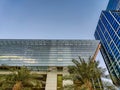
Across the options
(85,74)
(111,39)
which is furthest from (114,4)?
(85,74)

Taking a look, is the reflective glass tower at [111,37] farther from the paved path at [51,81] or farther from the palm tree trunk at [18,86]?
the palm tree trunk at [18,86]

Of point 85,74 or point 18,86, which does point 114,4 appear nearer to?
point 85,74

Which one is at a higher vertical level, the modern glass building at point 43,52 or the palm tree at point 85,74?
the modern glass building at point 43,52

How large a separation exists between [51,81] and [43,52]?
1599 cm

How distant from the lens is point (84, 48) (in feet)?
202

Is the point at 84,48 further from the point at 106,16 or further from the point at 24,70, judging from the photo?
the point at 24,70

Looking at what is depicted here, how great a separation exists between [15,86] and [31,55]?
33.4 meters

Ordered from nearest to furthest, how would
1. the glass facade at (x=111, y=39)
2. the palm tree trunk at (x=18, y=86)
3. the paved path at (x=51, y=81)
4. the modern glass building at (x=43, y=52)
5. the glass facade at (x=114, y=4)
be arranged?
the palm tree trunk at (x=18, y=86), the paved path at (x=51, y=81), the modern glass building at (x=43, y=52), the glass facade at (x=111, y=39), the glass facade at (x=114, y=4)

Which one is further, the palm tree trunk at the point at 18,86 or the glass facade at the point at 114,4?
the glass facade at the point at 114,4

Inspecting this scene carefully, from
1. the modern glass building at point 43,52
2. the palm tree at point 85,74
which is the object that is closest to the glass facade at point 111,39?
the modern glass building at point 43,52

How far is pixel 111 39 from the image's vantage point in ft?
226

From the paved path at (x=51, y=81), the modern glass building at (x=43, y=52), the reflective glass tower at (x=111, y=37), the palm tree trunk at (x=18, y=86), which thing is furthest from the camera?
the reflective glass tower at (x=111, y=37)

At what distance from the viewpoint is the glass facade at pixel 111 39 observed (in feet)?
206

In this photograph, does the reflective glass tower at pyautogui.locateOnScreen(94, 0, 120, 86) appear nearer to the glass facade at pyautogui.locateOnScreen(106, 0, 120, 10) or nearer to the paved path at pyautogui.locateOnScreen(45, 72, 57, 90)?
the glass facade at pyautogui.locateOnScreen(106, 0, 120, 10)
